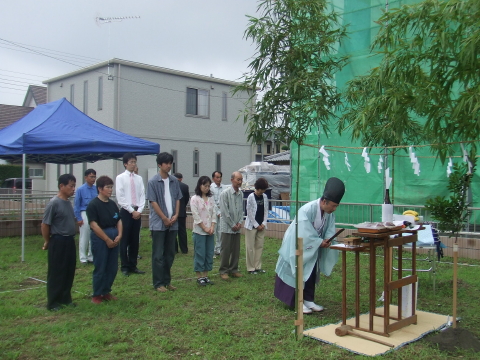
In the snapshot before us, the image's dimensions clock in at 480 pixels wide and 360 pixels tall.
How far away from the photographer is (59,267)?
19.7ft

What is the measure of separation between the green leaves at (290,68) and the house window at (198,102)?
15.3 m

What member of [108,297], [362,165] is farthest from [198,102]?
[108,297]

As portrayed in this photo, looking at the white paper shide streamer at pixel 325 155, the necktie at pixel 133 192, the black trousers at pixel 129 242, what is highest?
the white paper shide streamer at pixel 325 155

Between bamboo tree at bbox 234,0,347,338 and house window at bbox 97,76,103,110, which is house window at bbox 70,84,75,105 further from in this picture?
bamboo tree at bbox 234,0,347,338

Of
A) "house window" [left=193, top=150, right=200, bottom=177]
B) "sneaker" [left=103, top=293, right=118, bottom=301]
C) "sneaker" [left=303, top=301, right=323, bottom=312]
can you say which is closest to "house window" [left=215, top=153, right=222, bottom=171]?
"house window" [left=193, top=150, right=200, bottom=177]

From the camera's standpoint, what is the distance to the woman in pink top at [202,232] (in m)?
7.49

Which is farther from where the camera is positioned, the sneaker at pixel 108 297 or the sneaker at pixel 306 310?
the sneaker at pixel 108 297

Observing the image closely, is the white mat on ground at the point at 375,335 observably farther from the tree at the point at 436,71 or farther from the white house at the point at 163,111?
the white house at the point at 163,111

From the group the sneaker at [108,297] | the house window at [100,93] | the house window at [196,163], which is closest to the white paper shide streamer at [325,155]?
the sneaker at [108,297]

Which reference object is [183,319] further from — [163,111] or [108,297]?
[163,111]

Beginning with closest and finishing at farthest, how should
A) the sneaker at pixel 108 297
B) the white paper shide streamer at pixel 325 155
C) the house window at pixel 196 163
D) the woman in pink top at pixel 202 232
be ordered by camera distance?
the sneaker at pixel 108 297, the woman in pink top at pixel 202 232, the white paper shide streamer at pixel 325 155, the house window at pixel 196 163

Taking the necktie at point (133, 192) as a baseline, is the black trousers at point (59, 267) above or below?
below

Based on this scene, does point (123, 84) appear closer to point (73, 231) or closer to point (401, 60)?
point (73, 231)

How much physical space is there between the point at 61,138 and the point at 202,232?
443 centimetres
